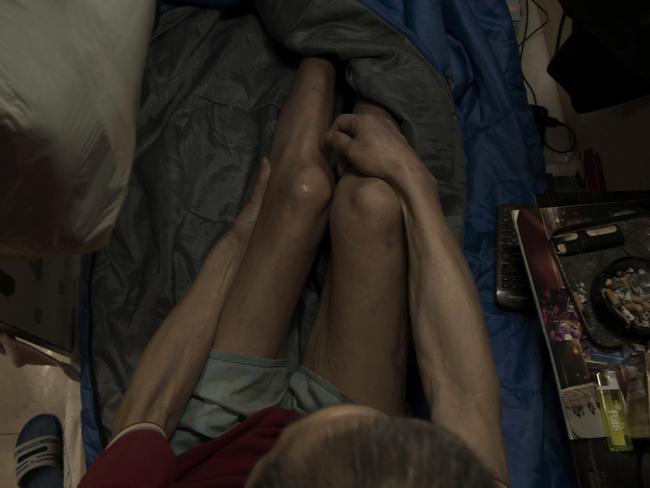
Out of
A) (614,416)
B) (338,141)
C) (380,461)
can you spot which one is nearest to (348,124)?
(338,141)

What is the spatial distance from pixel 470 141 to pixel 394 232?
44cm

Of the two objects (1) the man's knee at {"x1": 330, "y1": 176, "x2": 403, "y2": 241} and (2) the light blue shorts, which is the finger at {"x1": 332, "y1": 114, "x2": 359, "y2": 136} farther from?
(2) the light blue shorts

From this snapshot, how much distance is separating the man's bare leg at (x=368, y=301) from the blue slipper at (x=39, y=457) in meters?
0.69

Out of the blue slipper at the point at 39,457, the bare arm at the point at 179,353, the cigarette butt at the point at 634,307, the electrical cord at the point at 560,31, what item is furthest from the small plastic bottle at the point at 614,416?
the blue slipper at the point at 39,457

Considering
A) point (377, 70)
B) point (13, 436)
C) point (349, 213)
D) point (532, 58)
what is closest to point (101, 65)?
point (349, 213)

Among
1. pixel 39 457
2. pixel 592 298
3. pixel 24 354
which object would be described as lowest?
pixel 39 457

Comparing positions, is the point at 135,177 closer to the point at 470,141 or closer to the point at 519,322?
the point at 470,141

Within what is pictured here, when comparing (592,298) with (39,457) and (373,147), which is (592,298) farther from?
(39,457)

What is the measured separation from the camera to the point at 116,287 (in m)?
1.11

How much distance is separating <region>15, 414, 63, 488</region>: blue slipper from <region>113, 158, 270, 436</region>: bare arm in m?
0.49

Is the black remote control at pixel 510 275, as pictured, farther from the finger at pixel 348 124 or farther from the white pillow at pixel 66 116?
the white pillow at pixel 66 116

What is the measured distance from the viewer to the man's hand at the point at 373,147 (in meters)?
0.93

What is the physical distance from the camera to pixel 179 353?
904mm

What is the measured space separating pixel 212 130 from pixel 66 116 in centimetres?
51
